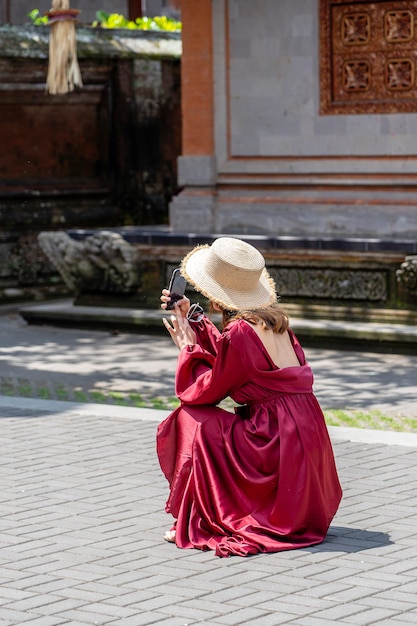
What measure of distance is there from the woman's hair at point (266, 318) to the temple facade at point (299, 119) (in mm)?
6694

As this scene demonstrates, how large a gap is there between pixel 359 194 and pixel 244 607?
868 centimetres

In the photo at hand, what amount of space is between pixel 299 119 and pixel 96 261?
8.28 ft

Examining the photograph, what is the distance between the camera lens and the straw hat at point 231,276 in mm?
6820

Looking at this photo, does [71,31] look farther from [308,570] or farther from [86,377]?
[308,570]

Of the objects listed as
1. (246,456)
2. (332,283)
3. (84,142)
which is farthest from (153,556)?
(84,142)

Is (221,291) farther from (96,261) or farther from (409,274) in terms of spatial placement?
(96,261)

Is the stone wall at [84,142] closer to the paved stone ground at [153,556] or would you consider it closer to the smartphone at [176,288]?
the paved stone ground at [153,556]

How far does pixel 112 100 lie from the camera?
59.7 ft

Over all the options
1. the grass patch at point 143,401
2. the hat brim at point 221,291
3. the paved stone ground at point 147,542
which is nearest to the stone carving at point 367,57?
the paved stone ground at point 147,542

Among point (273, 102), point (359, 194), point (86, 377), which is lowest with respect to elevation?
point (86, 377)

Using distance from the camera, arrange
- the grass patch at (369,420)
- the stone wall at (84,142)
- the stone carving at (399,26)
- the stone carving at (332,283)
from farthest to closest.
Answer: the stone wall at (84,142) < the stone carving at (399,26) < the stone carving at (332,283) < the grass patch at (369,420)

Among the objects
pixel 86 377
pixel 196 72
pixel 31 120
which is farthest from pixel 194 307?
pixel 31 120

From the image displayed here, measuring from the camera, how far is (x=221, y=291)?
6.84m

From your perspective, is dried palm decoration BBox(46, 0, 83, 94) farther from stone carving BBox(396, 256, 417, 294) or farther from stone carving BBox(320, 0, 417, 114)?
stone carving BBox(396, 256, 417, 294)
